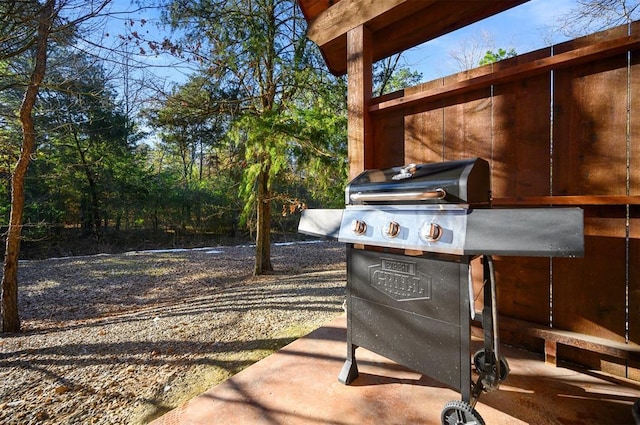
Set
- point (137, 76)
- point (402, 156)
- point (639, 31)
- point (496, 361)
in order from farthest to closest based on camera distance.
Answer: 1. point (137, 76)
2. point (402, 156)
3. point (639, 31)
4. point (496, 361)

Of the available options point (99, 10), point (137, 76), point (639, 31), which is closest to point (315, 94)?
point (137, 76)

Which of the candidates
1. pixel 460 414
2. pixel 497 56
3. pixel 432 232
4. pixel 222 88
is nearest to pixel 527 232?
pixel 432 232

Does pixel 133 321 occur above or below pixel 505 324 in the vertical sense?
below

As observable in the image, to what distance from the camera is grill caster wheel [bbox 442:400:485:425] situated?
1.18 metres

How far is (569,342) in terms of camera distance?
1.61 metres

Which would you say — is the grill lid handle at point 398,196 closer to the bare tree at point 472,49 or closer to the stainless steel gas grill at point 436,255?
the stainless steel gas grill at point 436,255

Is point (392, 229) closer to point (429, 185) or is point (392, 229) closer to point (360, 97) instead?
point (429, 185)

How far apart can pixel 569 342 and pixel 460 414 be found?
0.87 m

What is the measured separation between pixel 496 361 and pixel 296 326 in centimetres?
190

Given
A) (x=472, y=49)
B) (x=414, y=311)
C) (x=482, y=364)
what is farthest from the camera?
(x=472, y=49)

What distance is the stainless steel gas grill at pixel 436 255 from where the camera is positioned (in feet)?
3.48

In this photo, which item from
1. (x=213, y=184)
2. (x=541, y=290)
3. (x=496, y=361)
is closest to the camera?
(x=496, y=361)

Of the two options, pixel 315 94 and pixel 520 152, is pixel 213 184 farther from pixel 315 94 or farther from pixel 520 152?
pixel 520 152

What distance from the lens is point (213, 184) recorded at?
44.6ft
